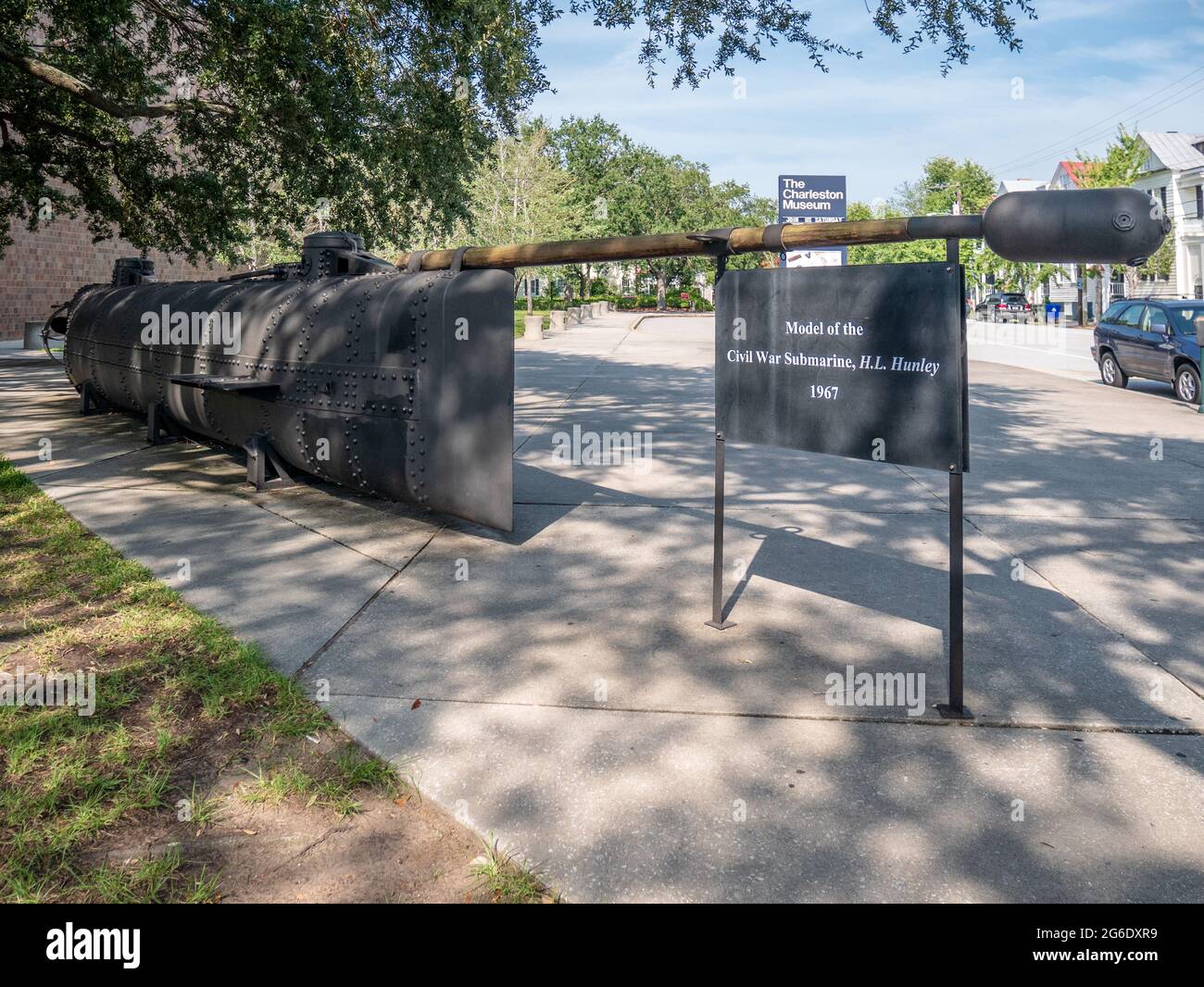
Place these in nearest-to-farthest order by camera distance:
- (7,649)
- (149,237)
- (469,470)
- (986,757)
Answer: (986,757) → (7,649) → (469,470) → (149,237)

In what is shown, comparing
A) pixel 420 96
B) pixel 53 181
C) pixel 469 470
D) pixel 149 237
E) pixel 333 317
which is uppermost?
pixel 53 181

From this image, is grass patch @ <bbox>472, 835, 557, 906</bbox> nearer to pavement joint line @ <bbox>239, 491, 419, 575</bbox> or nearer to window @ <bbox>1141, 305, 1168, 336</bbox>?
pavement joint line @ <bbox>239, 491, 419, 575</bbox>

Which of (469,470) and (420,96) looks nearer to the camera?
(469,470)

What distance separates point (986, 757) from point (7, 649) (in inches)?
167

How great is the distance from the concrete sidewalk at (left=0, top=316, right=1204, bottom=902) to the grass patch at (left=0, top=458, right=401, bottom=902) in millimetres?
253

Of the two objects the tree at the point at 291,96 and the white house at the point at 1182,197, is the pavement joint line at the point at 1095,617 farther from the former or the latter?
the white house at the point at 1182,197

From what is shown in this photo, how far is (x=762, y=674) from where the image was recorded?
14.2ft

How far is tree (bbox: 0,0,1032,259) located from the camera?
1141cm

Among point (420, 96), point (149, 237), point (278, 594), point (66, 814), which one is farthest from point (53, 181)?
point (66, 814)

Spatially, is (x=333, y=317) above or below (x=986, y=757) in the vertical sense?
above

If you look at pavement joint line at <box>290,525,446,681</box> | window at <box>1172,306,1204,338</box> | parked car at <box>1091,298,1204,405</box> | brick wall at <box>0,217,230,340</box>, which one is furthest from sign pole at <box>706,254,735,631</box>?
brick wall at <box>0,217,230,340</box>

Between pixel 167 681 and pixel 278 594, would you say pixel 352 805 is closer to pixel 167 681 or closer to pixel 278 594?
pixel 167 681

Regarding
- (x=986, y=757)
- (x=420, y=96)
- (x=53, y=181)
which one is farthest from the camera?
(x=53, y=181)

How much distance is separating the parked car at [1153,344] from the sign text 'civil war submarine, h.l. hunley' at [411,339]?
13.1 metres
